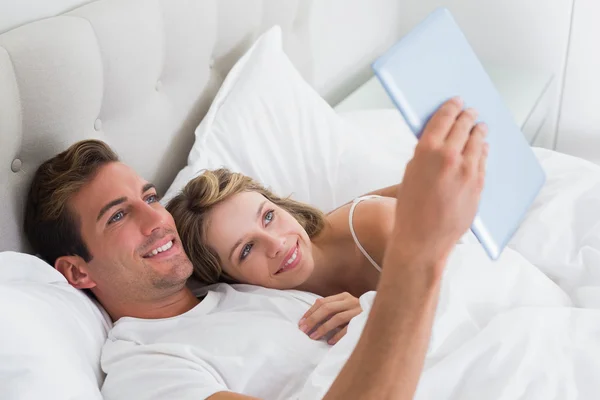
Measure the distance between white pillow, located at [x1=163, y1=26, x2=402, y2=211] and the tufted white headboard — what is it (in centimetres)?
6

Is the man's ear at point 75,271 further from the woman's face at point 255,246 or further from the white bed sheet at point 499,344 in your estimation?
the white bed sheet at point 499,344

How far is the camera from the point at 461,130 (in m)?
0.65

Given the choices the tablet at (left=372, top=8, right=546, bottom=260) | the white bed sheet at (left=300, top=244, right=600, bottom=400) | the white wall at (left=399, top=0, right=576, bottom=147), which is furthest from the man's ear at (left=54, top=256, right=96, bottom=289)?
the white wall at (left=399, top=0, right=576, bottom=147)

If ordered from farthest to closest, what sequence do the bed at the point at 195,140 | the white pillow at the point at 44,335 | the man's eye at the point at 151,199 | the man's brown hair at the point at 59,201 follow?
the man's eye at the point at 151,199, the man's brown hair at the point at 59,201, the bed at the point at 195,140, the white pillow at the point at 44,335

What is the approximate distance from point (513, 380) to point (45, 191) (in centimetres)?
76

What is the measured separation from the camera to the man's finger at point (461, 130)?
0.63 metres

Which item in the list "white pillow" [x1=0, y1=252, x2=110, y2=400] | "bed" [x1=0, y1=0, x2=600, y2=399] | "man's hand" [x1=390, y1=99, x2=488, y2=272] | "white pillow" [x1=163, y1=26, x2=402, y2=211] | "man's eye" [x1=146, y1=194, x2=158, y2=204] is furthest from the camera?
"white pillow" [x1=163, y1=26, x2=402, y2=211]

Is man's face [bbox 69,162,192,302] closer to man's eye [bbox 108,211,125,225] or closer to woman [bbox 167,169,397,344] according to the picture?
man's eye [bbox 108,211,125,225]

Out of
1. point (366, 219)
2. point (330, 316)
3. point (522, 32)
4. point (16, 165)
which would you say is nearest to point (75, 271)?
point (16, 165)

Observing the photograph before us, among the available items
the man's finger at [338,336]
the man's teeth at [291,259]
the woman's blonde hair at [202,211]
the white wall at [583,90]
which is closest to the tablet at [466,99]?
the man's finger at [338,336]

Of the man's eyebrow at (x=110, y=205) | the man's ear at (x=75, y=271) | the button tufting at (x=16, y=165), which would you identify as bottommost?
the man's ear at (x=75, y=271)

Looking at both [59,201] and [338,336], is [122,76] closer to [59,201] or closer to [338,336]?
[59,201]

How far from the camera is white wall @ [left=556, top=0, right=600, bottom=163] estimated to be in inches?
95.0

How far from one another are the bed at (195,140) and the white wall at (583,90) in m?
1.00
